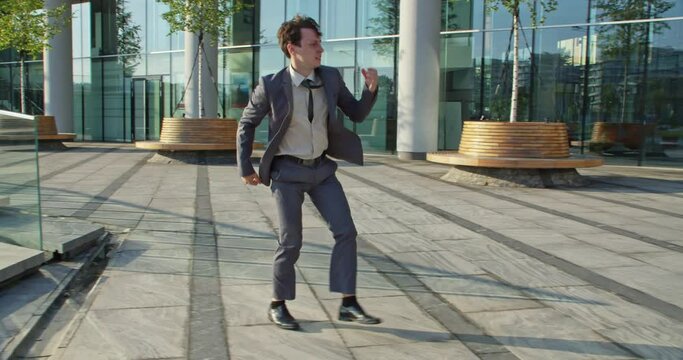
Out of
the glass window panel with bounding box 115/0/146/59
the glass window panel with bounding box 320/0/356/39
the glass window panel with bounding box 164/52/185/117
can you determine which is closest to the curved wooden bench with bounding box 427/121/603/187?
the glass window panel with bounding box 320/0/356/39

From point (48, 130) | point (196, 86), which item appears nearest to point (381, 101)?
point (196, 86)

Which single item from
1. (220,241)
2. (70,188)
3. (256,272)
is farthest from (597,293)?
(70,188)

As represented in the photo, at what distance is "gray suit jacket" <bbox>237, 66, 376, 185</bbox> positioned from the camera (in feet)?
11.6

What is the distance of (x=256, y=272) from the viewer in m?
4.84

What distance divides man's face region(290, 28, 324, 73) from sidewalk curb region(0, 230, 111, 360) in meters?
2.03

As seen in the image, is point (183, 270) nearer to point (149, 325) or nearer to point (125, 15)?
point (149, 325)

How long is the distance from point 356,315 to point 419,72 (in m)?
12.2

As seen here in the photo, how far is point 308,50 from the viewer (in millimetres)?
3502

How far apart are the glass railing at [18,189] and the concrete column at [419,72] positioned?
36.9 feet

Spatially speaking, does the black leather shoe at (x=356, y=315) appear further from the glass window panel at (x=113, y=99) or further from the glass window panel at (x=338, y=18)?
the glass window panel at (x=113, y=99)

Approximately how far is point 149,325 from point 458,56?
15.2 metres

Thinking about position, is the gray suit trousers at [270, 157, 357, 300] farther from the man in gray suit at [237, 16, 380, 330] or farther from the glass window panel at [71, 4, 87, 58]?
the glass window panel at [71, 4, 87, 58]

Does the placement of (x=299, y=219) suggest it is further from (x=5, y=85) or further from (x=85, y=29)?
(x=5, y=85)

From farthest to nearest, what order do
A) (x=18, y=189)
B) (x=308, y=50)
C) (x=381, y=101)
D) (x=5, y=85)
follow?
1. (x=5, y=85)
2. (x=381, y=101)
3. (x=18, y=189)
4. (x=308, y=50)
